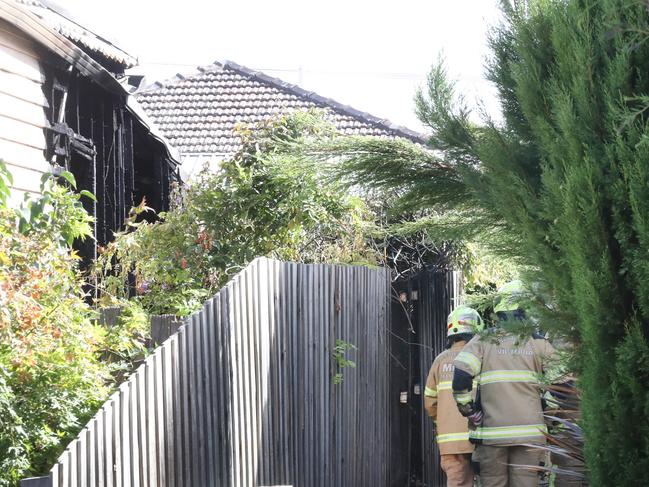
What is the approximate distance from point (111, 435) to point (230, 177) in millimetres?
4677

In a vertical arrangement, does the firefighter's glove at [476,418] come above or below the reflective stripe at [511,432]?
above

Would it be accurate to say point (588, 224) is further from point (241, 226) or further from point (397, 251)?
point (397, 251)

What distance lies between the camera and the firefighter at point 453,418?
8406 millimetres

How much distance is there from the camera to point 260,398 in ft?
22.6

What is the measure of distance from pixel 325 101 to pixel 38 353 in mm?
16717

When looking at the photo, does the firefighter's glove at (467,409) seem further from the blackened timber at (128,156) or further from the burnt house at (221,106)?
the burnt house at (221,106)

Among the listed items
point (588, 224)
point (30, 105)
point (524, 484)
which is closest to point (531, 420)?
point (524, 484)

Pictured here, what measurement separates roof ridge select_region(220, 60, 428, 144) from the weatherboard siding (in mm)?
10088

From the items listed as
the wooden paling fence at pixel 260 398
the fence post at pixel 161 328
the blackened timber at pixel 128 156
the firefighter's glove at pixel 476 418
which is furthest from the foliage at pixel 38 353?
the blackened timber at pixel 128 156

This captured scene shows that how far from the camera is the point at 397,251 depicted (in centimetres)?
1145

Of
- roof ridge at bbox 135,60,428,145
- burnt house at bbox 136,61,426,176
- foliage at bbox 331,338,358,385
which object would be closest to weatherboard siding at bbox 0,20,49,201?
foliage at bbox 331,338,358,385

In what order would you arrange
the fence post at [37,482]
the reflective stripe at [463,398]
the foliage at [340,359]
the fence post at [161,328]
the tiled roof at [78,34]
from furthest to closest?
the tiled roof at [78,34] < the foliage at [340,359] < the reflective stripe at [463,398] < the fence post at [161,328] < the fence post at [37,482]

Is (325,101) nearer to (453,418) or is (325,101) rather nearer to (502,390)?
(453,418)

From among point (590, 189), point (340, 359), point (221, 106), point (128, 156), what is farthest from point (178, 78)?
point (590, 189)
